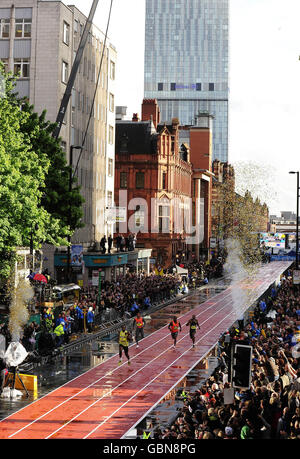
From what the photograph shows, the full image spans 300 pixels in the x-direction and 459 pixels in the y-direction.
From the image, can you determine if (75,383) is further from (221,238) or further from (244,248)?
(221,238)

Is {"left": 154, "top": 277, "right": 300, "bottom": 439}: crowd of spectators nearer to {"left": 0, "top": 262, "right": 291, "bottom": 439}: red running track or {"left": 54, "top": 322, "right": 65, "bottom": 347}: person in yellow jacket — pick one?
{"left": 0, "top": 262, "right": 291, "bottom": 439}: red running track

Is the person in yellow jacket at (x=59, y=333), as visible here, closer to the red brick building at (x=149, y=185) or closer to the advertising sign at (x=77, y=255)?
the advertising sign at (x=77, y=255)

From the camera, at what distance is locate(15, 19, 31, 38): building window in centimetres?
5941

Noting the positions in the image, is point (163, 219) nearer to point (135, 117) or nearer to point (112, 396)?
point (135, 117)

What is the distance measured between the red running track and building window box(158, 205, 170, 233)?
54.4 meters

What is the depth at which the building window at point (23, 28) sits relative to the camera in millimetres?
59406

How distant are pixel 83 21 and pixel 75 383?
46.6 m

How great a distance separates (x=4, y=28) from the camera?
5988 centimetres

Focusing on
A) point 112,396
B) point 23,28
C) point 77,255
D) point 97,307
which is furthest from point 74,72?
point 112,396

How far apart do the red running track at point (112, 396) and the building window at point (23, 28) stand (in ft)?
104

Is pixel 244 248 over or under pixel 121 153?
under

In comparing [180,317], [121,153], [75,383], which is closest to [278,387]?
[75,383]

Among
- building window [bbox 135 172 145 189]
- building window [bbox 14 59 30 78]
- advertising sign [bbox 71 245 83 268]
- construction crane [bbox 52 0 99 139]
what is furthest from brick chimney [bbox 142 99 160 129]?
advertising sign [bbox 71 245 83 268]

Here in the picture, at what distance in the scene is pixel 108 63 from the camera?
7356cm
